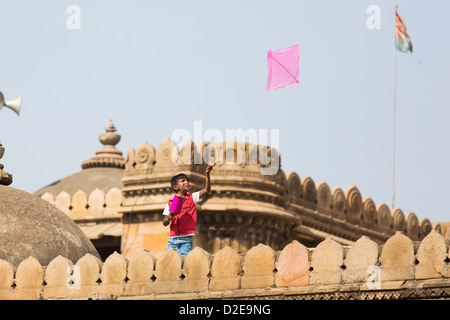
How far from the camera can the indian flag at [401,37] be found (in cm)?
2564

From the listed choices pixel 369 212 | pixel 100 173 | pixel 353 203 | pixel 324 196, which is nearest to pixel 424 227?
pixel 369 212

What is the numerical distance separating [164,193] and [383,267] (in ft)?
35.2

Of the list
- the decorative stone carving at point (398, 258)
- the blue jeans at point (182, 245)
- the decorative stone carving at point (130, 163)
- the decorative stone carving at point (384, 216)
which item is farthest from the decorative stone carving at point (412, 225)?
the decorative stone carving at point (398, 258)

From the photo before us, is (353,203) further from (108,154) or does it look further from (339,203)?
(108,154)

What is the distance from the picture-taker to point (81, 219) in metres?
27.1

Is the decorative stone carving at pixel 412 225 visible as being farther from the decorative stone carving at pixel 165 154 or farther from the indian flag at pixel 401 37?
the decorative stone carving at pixel 165 154

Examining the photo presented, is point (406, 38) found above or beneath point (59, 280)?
above

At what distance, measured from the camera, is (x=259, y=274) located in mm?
14141

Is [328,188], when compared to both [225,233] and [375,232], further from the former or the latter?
[225,233]

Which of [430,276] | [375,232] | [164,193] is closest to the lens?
[430,276]

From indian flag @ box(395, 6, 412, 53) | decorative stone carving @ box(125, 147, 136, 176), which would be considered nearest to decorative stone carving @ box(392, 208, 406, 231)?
indian flag @ box(395, 6, 412, 53)

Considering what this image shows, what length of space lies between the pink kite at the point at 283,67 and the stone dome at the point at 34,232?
3.67 metres

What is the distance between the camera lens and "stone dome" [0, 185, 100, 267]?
15.9 m
